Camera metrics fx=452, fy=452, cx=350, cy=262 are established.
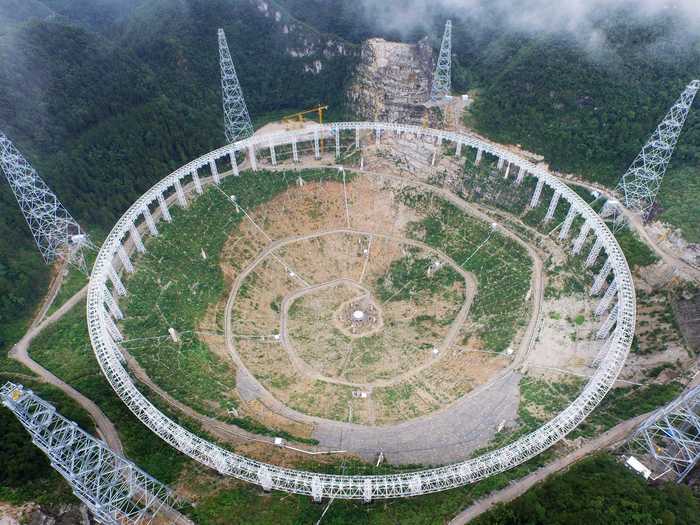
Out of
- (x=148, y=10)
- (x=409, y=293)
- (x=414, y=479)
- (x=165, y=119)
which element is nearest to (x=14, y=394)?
(x=414, y=479)

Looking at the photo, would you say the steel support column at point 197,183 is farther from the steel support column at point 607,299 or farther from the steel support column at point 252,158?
the steel support column at point 607,299

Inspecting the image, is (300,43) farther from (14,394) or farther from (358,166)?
(14,394)

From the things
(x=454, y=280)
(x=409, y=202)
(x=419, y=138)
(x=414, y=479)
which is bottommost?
(x=414, y=479)

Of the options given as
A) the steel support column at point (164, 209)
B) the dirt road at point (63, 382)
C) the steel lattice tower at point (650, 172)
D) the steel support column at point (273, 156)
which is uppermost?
the steel lattice tower at point (650, 172)

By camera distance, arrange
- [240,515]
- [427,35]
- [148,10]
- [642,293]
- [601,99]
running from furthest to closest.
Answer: [148,10] < [427,35] < [601,99] < [642,293] < [240,515]

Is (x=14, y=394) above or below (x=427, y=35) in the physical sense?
below

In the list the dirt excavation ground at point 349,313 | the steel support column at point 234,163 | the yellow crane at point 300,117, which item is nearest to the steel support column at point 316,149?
the dirt excavation ground at point 349,313
